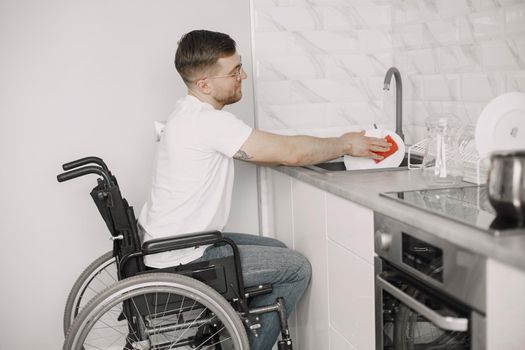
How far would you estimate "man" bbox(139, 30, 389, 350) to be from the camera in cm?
209

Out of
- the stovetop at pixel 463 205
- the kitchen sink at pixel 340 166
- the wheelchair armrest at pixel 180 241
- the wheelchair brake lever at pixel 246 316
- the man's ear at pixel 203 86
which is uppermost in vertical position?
the man's ear at pixel 203 86

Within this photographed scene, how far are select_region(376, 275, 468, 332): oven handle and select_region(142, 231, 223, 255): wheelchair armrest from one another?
57cm

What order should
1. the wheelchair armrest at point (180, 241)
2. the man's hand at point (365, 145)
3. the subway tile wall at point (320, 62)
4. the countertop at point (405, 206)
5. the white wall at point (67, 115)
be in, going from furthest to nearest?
the subway tile wall at point (320, 62), the white wall at point (67, 115), the man's hand at point (365, 145), the wheelchair armrest at point (180, 241), the countertop at point (405, 206)

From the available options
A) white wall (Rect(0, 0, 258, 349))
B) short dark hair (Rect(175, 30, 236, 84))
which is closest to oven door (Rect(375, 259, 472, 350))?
short dark hair (Rect(175, 30, 236, 84))

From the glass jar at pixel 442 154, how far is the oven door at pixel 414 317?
37 centimetres

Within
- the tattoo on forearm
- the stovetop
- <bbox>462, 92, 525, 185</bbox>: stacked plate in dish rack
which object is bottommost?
the stovetop

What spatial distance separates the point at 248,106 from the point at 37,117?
0.90 metres

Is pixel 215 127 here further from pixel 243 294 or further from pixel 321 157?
pixel 243 294

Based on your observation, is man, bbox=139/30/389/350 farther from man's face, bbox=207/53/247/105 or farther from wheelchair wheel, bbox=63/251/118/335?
wheelchair wheel, bbox=63/251/118/335

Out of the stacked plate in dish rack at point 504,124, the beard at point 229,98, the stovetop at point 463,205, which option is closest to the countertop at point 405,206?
the stovetop at point 463,205

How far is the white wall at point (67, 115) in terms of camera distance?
258 centimetres

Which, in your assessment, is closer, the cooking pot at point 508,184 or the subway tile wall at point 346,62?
the cooking pot at point 508,184

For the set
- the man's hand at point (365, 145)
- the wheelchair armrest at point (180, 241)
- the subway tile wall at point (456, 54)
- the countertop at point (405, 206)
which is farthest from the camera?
the man's hand at point (365, 145)

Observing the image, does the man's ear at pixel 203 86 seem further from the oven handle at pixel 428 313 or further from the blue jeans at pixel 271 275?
the oven handle at pixel 428 313
